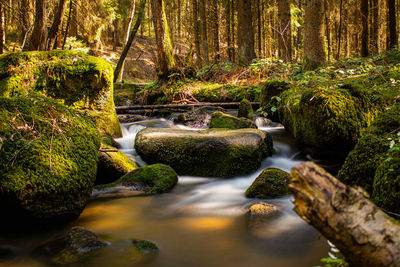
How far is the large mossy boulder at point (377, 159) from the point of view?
8.27 feet

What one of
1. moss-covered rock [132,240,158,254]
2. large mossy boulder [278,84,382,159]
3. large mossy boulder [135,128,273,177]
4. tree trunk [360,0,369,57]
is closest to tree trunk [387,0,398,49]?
tree trunk [360,0,369,57]

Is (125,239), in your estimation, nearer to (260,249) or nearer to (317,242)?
(260,249)

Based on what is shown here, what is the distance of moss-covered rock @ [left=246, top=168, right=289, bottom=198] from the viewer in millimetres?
4613

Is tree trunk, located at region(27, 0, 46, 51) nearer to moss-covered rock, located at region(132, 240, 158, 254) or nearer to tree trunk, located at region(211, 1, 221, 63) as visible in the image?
moss-covered rock, located at region(132, 240, 158, 254)

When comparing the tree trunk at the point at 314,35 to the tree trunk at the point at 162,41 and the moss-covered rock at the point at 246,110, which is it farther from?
the tree trunk at the point at 162,41

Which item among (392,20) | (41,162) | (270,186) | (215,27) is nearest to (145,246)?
(41,162)

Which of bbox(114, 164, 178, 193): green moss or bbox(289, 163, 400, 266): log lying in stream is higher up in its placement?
bbox(289, 163, 400, 266): log lying in stream

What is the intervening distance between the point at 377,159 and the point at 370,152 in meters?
0.18

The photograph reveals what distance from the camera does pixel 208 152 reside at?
595cm

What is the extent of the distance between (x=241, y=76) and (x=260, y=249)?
10.5m

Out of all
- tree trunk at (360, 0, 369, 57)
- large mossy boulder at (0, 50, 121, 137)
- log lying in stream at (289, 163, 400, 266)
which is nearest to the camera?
log lying in stream at (289, 163, 400, 266)

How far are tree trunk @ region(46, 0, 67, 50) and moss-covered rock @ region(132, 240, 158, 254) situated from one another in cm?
842

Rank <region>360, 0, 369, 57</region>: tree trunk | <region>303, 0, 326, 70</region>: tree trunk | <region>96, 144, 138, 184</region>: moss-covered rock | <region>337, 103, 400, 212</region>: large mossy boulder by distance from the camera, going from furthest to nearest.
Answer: <region>360, 0, 369, 57</region>: tree trunk < <region>303, 0, 326, 70</region>: tree trunk < <region>96, 144, 138, 184</region>: moss-covered rock < <region>337, 103, 400, 212</region>: large mossy boulder

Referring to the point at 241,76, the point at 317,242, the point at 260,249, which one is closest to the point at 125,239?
the point at 260,249
